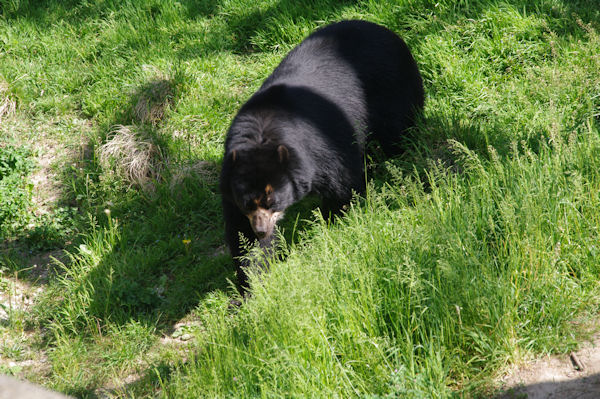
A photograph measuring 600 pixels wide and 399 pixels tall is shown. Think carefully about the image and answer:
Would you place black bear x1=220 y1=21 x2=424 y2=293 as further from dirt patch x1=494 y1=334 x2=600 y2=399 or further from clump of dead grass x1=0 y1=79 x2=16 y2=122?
clump of dead grass x1=0 y1=79 x2=16 y2=122

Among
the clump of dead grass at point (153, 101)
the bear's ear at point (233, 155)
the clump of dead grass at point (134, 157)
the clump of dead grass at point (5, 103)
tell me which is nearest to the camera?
the bear's ear at point (233, 155)

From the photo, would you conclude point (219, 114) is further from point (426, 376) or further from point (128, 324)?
point (426, 376)

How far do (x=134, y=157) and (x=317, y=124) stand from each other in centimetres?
212

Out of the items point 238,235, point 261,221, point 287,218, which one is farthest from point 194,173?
point 261,221

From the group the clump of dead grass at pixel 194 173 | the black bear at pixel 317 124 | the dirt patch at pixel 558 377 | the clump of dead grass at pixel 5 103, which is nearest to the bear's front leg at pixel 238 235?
the black bear at pixel 317 124

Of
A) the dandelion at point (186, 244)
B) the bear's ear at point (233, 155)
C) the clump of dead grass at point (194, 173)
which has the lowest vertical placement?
the dandelion at point (186, 244)

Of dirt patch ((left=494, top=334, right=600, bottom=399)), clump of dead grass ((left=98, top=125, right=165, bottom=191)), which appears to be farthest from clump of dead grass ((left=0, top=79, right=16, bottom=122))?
dirt patch ((left=494, top=334, right=600, bottom=399))

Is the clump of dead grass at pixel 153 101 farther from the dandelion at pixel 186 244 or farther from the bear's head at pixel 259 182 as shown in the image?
the bear's head at pixel 259 182

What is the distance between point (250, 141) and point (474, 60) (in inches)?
104

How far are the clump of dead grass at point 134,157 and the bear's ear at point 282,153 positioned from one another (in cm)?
205

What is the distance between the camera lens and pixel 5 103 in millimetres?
6793

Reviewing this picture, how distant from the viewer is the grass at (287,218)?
2986 mm

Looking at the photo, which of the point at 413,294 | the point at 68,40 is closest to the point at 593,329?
the point at 413,294

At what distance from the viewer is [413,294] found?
318cm
